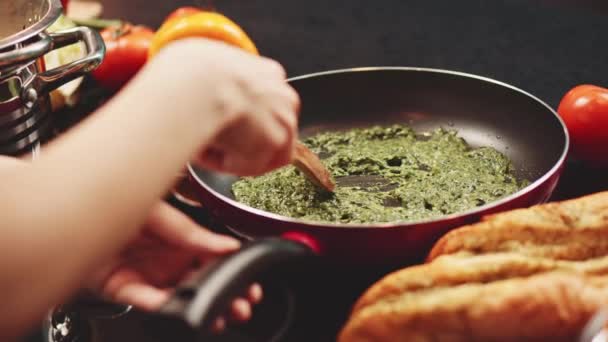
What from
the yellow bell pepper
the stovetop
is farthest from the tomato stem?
the stovetop

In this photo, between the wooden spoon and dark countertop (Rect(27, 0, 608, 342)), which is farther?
dark countertop (Rect(27, 0, 608, 342))

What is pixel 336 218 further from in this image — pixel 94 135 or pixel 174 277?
pixel 94 135

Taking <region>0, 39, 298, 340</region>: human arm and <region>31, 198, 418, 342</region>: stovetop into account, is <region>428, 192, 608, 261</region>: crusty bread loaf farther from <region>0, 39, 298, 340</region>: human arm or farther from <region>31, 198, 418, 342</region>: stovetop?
<region>0, 39, 298, 340</region>: human arm

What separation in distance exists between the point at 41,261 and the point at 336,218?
21.7 inches

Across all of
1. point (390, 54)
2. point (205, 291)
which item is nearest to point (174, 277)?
point (205, 291)

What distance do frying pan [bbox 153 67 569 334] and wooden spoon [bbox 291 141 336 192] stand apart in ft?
0.39

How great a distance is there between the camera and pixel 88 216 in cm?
45

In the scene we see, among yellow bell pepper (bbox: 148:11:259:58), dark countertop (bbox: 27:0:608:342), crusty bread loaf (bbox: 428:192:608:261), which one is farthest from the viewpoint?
dark countertop (bbox: 27:0:608:342)

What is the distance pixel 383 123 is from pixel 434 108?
0.33ft

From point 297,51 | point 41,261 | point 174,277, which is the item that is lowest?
point 297,51

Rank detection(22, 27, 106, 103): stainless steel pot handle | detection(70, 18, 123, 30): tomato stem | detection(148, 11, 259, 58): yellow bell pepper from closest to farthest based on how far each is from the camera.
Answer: detection(22, 27, 106, 103): stainless steel pot handle → detection(148, 11, 259, 58): yellow bell pepper → detection(70, 18, 123, 30): tomato stem

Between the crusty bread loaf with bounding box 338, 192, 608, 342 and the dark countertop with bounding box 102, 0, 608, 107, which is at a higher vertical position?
the crusty bread loaf with bounding box 338, 192, 608, 342

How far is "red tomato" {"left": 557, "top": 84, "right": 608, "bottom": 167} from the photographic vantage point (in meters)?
A: 1.06

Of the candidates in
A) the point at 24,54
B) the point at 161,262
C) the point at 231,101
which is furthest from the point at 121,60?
the point at 231,101
